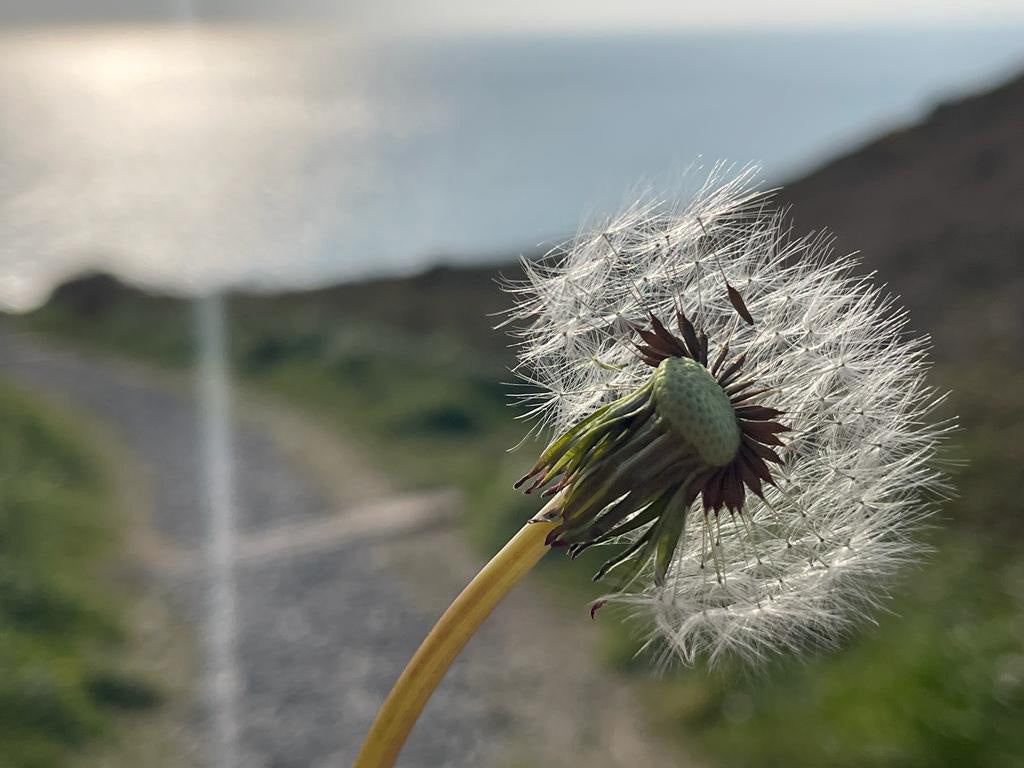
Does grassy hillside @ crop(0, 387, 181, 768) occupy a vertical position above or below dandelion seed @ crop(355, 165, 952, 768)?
above

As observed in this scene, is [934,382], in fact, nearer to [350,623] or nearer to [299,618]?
[350,623]

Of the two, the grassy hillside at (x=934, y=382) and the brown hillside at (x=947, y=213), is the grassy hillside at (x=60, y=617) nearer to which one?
the grassy hillside at (x=934, y=382)

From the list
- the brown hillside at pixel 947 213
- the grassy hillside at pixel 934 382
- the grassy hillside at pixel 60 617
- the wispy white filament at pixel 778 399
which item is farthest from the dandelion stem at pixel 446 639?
the brown hillside at pixel 947 213

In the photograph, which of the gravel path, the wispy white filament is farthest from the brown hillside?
the wispy white filament

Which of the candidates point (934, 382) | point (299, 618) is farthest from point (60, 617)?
point (934, 382)

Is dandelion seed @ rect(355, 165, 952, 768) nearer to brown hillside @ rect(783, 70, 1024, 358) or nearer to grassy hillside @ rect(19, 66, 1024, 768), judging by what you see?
grassy hillside @ rect(19, 66, 1024, 768)

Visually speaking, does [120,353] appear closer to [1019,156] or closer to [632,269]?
[1019,156]

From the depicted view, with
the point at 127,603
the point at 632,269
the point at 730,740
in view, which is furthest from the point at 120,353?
the point at 632,269
